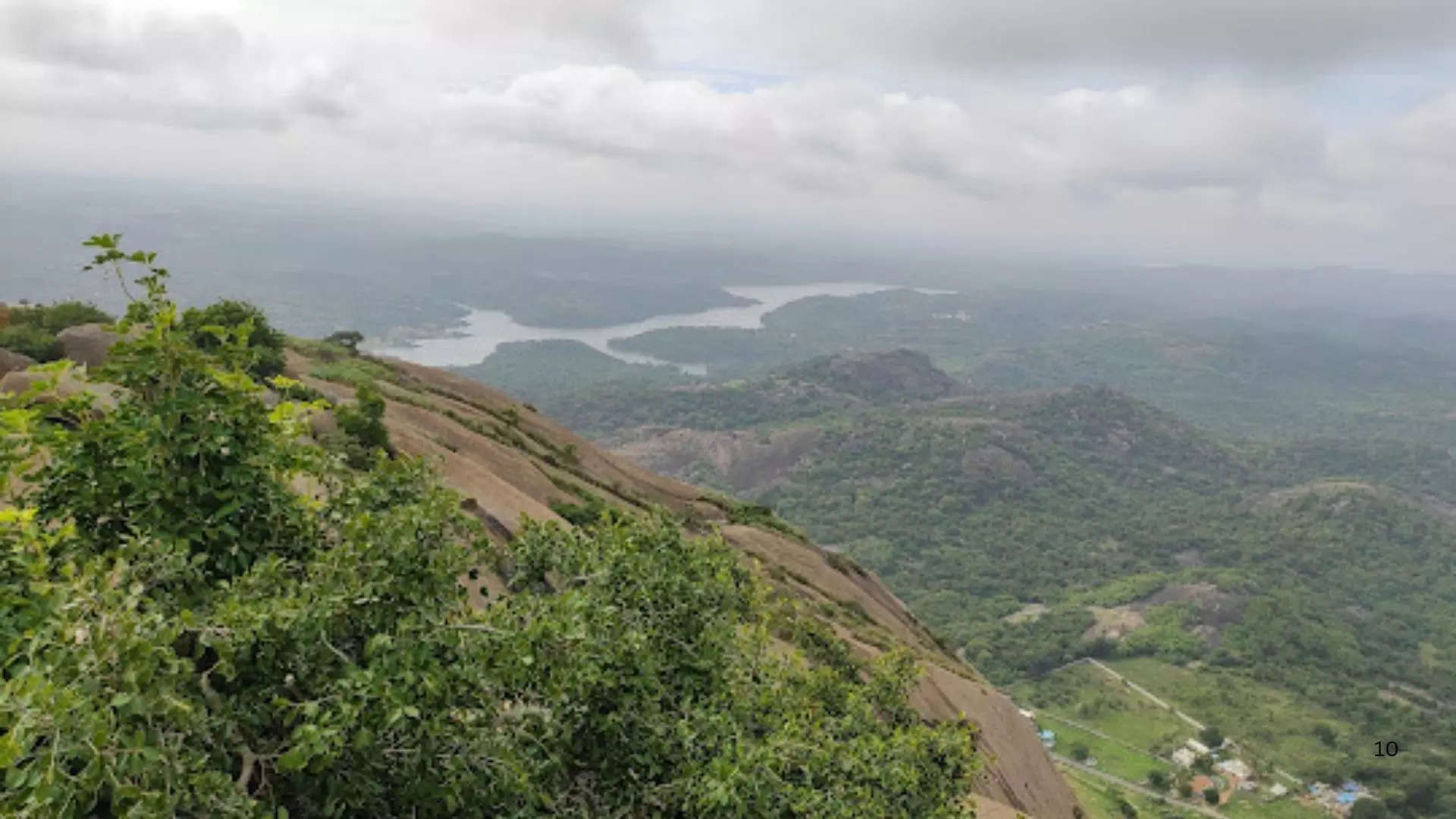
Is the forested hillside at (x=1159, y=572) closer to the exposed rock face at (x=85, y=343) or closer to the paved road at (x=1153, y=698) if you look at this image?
the paved road at (x=1153, y=698)

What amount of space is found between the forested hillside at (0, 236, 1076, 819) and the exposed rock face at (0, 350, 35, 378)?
66.2 ft

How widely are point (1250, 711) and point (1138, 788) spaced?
3126 cm

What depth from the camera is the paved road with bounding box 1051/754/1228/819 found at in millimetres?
78938

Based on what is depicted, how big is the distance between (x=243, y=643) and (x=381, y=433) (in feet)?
64.3

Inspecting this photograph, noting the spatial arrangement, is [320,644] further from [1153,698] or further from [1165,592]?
[1165,592]

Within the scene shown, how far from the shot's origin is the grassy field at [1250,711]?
308ft

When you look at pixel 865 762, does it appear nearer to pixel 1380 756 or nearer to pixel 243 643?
pixel 243 643

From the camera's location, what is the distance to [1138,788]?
84.2m

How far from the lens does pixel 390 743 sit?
6.08 metres

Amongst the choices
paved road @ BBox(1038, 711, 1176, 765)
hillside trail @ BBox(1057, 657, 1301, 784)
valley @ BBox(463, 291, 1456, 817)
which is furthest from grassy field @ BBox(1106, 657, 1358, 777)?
paved road @ BBox(1038, 711, 1176, 765)

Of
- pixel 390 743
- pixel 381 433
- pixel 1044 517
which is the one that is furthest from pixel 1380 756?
pixel 390 743

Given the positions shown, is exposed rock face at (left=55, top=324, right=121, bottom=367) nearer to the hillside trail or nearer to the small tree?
the hillside trail

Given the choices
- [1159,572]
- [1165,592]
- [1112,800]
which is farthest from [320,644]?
[1159,572]

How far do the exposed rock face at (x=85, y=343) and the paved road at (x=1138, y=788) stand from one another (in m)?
83.9
